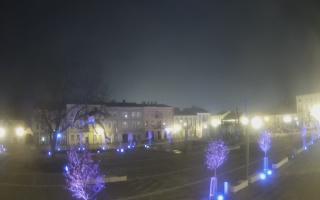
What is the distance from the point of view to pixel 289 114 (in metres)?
140

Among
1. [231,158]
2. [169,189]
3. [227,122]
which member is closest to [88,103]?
[231,158]

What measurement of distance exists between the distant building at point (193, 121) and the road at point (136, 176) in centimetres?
6490

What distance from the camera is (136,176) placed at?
3719 centimetres

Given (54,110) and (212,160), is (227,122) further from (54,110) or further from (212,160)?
(212,160)

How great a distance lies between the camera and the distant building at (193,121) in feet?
394

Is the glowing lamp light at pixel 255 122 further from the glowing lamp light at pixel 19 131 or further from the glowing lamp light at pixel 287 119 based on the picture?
the glowing lamp light at pixel 19 131

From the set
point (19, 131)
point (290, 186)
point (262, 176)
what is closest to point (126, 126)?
point (19, 131)

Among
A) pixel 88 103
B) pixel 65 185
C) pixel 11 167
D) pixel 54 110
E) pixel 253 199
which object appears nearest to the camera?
pixel 253 199

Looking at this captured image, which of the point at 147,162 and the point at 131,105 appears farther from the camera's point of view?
the point at 131,105

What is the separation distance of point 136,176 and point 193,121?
9286cm

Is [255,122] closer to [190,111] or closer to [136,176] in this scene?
[190,111]

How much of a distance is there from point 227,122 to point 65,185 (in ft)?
267

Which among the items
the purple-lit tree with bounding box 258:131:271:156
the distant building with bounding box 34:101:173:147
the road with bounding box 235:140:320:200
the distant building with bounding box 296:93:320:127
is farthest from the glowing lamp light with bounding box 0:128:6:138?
the distant building with bounding box 296:93:320:127

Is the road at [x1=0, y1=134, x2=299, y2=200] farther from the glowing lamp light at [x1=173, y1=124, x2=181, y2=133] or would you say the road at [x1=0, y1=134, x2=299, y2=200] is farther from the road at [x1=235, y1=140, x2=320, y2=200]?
the glowing lamp light at [x1=173, y1=124, x2=181, y2=133]
